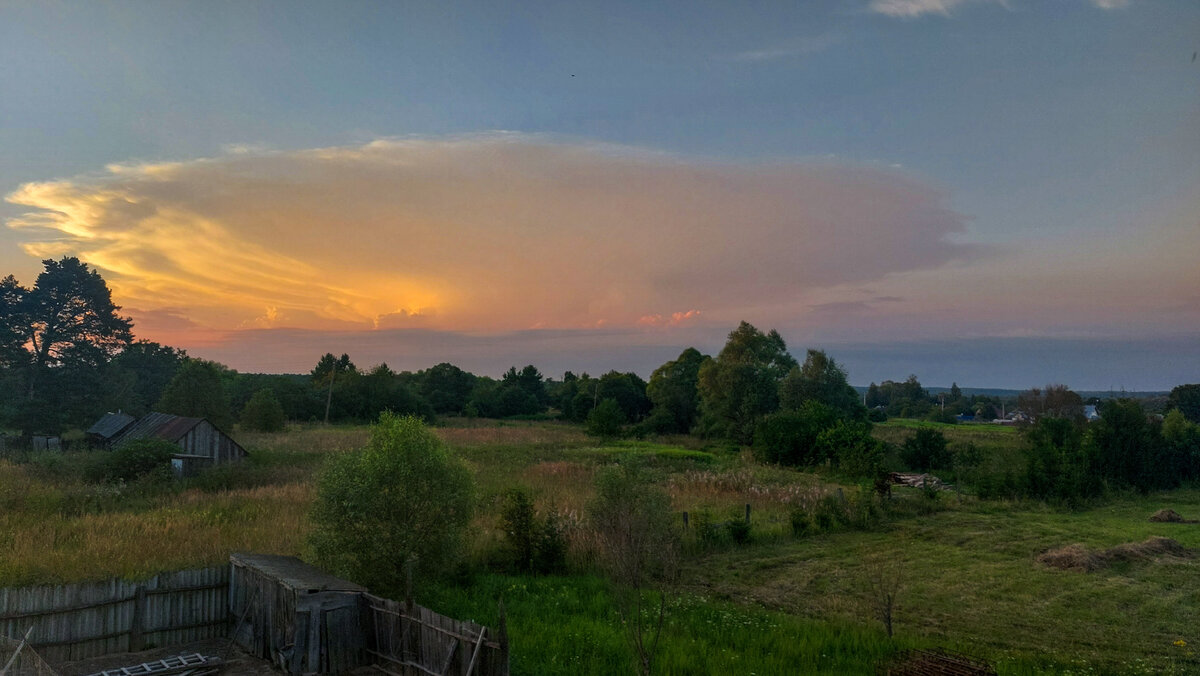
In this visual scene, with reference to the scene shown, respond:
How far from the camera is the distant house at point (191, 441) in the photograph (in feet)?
96.3

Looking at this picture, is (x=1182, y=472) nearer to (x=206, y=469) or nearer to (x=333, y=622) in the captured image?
(x=333, y=622)

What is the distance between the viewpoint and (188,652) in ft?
40.3

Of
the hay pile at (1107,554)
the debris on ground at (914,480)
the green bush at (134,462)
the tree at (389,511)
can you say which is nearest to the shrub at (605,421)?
the debris on ground at (914,480)

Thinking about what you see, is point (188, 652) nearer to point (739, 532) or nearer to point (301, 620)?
point (301, 620)

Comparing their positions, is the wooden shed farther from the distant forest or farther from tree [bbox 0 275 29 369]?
tree [bbox 0 275 29 369]

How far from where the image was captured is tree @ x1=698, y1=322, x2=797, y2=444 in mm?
63156

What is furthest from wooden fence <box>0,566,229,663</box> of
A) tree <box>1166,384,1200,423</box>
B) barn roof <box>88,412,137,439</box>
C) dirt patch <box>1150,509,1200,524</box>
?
tree <box>1166,384,1200,423</box>

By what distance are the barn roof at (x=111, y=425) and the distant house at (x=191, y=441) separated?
320 centimetres

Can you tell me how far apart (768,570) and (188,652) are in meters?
14.4

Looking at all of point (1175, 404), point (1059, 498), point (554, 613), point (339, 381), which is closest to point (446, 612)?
point (554, 613)

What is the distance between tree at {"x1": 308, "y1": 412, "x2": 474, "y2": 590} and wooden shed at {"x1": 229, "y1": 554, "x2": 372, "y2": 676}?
2.01ft

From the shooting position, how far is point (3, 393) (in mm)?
44719

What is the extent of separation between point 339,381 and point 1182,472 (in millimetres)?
75894

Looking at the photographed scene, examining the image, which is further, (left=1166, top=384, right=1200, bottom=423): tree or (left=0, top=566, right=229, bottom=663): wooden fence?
(left=1166, top=384, right=1200, bottom=423): tree
